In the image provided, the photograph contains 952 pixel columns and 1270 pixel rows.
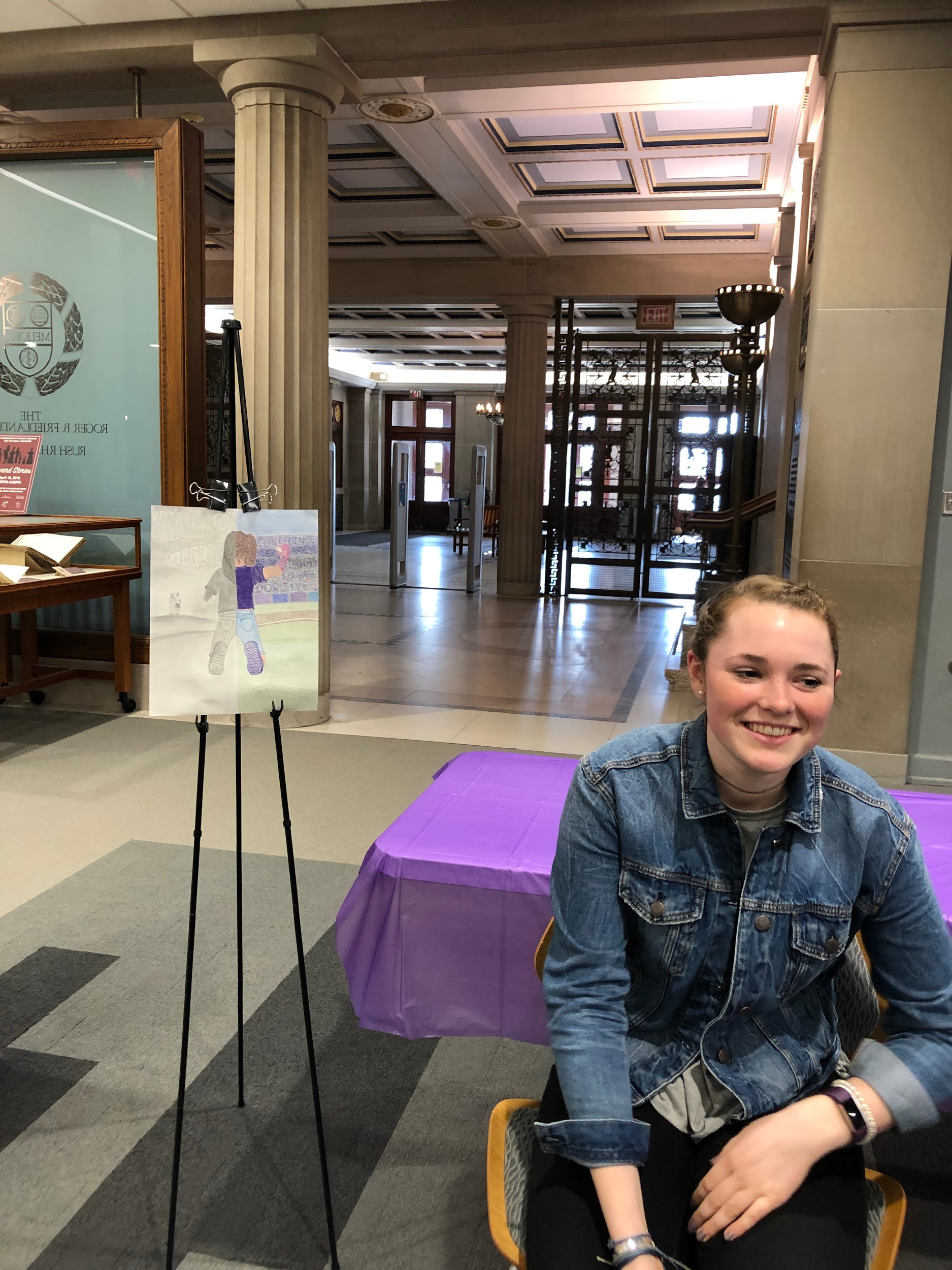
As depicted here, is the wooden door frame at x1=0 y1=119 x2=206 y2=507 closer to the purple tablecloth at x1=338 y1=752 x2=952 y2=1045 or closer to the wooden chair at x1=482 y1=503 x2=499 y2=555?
the purple tablecloth at x1=338 y1=752 x2=952 y2=1045

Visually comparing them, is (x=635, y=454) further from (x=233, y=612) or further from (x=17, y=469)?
(x=233, y=612)

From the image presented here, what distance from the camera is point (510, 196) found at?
8.09 meters

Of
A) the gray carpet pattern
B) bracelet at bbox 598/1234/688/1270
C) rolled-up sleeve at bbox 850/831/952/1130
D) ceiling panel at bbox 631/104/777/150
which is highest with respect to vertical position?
ceiling panel at bbox 631/104/777/150

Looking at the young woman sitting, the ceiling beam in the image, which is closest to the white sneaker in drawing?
the young woman sitting

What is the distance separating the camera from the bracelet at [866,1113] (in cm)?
120

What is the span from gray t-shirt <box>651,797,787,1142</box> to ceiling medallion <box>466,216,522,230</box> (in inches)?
325

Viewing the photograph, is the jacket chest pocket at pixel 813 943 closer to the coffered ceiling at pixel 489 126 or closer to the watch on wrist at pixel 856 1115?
the watch on wrist at pixel 856 1115

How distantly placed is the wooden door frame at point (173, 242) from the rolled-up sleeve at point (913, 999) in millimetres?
4338

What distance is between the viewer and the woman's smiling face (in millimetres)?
1206

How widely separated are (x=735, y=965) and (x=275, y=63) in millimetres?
4767

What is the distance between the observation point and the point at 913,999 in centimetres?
125

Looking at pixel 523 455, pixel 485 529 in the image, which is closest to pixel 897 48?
pixel 523 455

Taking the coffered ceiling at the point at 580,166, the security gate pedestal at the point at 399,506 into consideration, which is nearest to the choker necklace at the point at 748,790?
the coffered ceiling at the point at 580,166

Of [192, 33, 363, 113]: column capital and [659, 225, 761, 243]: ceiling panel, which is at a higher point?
[659, 225, 761, 243]: ceiling panel
